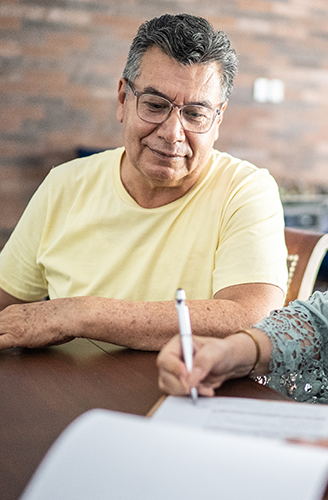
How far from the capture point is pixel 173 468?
1.52 feet

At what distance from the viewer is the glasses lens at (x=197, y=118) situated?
128cm

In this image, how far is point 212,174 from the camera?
1.42 metres

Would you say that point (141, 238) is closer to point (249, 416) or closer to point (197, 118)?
point (197, 118)

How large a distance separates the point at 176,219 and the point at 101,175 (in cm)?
29

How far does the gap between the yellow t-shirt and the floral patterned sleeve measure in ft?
0.91

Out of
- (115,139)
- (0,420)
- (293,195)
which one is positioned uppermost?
(0,420)

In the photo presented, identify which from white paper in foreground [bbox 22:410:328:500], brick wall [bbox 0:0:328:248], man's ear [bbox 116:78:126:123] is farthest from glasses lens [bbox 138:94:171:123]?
brick wall [bbox 0:0:328:248]

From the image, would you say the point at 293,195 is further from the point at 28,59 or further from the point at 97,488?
the point at 97,488

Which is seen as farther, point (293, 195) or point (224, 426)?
point (293, 195)

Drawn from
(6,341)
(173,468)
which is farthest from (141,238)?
(173,468)

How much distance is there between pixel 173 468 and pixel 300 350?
482 mm

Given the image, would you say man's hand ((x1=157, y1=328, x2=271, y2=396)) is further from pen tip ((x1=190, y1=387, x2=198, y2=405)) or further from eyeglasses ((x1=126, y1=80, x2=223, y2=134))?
eyeglasses ((x1=126, y1=80, x2=223, y2=134))

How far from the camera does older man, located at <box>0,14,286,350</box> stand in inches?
47.7

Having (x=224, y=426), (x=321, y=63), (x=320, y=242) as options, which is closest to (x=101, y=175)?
(x=320, y=242)
